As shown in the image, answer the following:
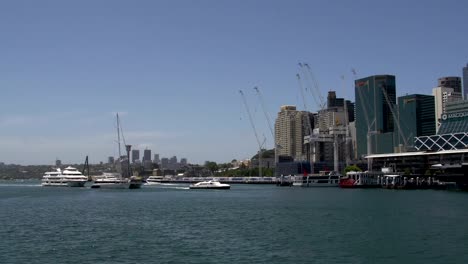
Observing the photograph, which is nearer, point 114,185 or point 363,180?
point 114,185

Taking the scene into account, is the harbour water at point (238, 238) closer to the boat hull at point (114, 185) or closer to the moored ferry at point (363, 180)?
the boat hull at point (114, 185)

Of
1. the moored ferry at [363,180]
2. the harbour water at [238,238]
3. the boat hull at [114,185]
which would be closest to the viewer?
the harbour water at [238,238]

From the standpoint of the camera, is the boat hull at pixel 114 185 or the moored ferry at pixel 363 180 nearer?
the boat hull at pixel 114 185

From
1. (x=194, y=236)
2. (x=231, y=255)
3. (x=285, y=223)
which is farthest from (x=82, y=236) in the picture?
(x=285, y=223)

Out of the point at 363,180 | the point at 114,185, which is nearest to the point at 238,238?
the point at 114,185

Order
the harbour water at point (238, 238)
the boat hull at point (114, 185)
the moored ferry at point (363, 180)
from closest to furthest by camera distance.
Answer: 1. the harbour water at point (238, 238)
2. the boat hull at point (114, 185)
3. the moored ferry at point (363, 180)

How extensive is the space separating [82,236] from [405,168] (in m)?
167

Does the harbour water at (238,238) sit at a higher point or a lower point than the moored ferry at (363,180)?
lower

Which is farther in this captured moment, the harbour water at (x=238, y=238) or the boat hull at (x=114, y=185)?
the boat hull at (x=114, y=185)

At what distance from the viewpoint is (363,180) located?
180 m

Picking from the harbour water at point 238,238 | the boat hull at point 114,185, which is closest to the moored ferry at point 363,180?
the boat hull at point 114,185

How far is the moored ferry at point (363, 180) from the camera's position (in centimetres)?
17788

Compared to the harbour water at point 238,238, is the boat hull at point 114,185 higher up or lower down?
higher up

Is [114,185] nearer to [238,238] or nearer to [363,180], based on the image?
[363,180]
